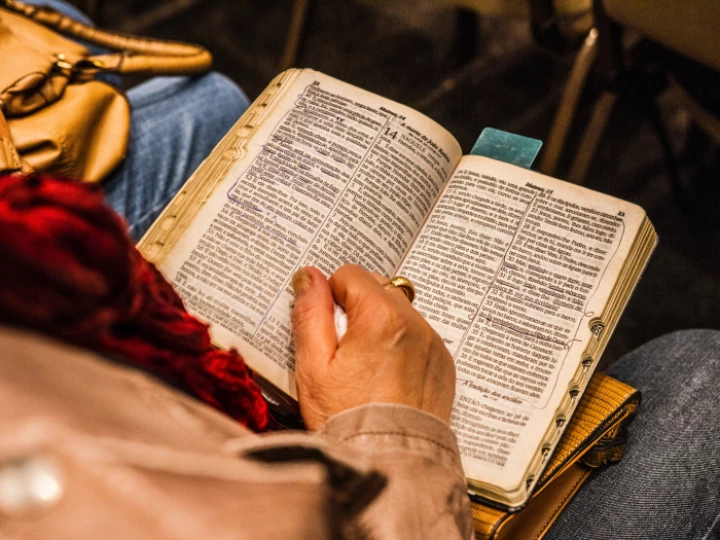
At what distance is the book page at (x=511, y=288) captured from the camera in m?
0.54

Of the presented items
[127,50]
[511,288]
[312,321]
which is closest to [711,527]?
[511,288]

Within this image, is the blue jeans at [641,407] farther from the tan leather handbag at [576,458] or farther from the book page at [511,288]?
the book page at [511,288]

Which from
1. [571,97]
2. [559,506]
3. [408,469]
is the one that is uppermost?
[571,97]

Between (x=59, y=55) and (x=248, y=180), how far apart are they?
253mm

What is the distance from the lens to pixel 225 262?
0.59 metres

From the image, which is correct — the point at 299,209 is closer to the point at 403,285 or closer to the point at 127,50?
the point at 403,285

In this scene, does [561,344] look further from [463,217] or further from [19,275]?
[19,275]

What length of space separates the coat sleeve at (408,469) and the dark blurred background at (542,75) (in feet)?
1.93

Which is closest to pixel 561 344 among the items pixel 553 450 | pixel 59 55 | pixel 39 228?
pixel 553 450

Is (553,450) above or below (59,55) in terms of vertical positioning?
below

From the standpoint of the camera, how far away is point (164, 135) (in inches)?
30.3

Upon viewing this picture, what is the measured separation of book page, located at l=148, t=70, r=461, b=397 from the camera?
0.57 metres

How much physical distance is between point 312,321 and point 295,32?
37.8 inches

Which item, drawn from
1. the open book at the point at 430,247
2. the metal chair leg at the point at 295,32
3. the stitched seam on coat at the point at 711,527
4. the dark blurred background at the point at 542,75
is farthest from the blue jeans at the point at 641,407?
the metal chair leg at the point at 295,32
